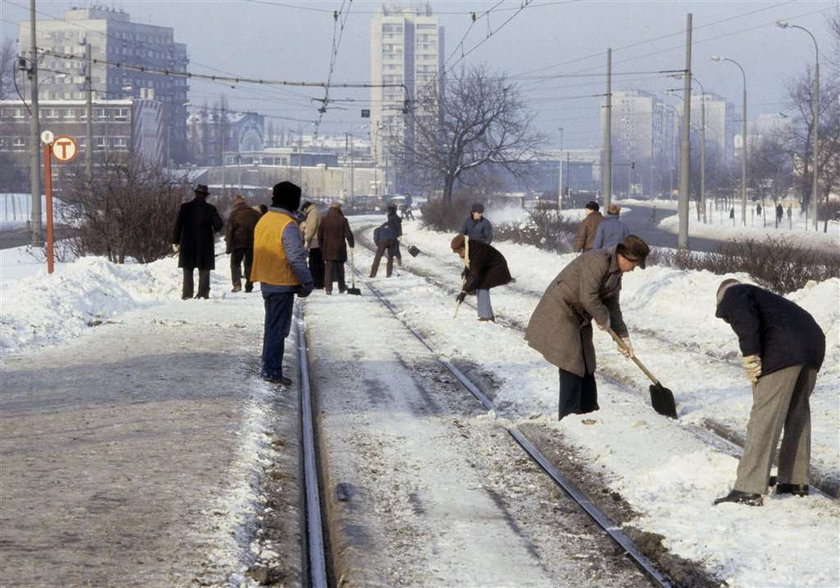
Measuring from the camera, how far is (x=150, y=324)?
62.8 feet

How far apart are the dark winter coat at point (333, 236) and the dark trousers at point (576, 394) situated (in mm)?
14629

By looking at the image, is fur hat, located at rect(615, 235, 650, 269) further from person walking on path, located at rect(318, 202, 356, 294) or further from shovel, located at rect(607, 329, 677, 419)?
person walking on path, located at rect(318, 202, 356, 294)

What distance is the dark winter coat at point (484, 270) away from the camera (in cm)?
1941

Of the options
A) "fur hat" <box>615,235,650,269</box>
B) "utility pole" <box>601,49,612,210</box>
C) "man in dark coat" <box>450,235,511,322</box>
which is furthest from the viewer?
"utility pole" <box>601,49,612,210</box>

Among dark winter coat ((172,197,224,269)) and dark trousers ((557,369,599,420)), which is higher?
dark winter coat ((172,197,224,269))

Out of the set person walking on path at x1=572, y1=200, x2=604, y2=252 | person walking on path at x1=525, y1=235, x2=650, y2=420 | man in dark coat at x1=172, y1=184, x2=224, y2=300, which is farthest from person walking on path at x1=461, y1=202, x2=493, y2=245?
person walking on path at x1=525, y1=235, x2=650, y2=420

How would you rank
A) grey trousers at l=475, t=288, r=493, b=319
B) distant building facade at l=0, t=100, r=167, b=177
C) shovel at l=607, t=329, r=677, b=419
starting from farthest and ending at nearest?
distant building facade at l=0, t=100, r=167, b=177 → grey trousers at l=475, t=288, r=493, b=319 → shovel at l=607, t=329, r=677, b=419

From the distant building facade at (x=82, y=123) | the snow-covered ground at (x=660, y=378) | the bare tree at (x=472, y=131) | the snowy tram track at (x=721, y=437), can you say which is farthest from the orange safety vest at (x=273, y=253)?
the distant building facade at (x=82, y=123)

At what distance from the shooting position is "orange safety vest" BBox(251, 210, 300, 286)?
1298 cm

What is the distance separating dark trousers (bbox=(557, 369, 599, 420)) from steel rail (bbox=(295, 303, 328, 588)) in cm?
204

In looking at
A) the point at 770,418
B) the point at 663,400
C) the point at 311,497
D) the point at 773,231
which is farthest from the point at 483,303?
the point at 773,231

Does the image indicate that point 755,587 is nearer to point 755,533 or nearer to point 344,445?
point 755,533

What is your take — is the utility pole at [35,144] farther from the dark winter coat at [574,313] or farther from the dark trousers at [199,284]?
the dark winter coat at [574,313]

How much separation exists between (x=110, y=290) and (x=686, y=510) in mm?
15801
